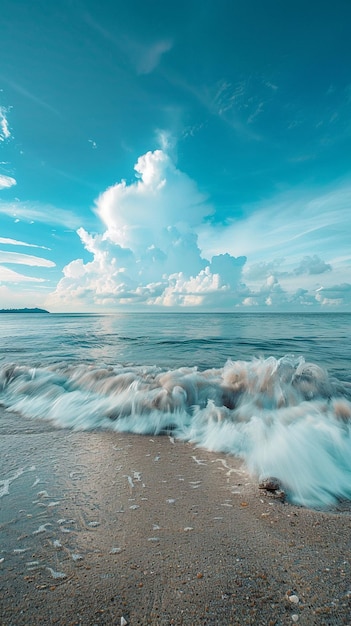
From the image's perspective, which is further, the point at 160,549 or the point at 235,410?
the point at 235,410

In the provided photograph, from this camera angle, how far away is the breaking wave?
12.1 feet

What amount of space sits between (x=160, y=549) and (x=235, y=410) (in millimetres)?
3872

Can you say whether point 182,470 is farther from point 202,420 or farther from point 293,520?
point 202,420

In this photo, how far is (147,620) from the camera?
1718mm

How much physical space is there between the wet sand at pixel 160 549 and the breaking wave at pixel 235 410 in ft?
1.84

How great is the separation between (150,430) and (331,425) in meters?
3.02

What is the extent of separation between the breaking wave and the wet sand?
0.56 m

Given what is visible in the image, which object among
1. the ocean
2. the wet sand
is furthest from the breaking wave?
the wet sand

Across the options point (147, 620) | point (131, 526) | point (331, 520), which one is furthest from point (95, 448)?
point (331, 520)

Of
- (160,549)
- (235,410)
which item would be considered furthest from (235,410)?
(160,549)

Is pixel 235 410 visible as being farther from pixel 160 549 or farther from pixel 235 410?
pixel 160 549

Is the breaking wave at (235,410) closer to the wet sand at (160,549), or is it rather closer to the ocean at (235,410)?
the ocean at (235,410)

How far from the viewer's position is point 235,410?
5.91 meters

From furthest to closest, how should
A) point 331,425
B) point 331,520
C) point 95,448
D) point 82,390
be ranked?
point 82,390 → point 331,425 → point 95,448 → point 331,520
